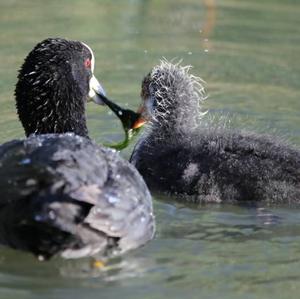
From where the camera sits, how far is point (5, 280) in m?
5.78

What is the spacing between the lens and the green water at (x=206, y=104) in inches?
227

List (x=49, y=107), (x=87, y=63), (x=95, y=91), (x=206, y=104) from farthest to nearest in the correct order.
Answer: (x=206, y=104) < (x=95, y=91) < (x=87, y=63) < (x=49, y=107)

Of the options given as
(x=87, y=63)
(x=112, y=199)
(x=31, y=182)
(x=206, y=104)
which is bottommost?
(x=206, y=104)

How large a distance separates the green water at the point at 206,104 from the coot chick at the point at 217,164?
0.14 meters

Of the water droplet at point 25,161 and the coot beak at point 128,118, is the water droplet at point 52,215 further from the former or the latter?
the coot beak at point 128,118

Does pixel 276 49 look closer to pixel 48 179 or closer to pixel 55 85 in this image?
pixel 55 85

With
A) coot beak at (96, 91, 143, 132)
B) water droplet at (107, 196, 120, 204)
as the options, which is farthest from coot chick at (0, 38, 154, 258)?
coot beak at (96, 91, 143, 132)

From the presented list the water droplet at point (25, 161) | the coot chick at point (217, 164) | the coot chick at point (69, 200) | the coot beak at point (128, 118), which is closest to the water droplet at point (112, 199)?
the coot chick at point (69, 200)

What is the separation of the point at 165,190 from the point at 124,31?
5.95 m

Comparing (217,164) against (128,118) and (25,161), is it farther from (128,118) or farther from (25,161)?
(25,161)

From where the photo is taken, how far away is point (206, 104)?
Answer: 9.81m

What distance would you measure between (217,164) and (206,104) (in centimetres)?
279

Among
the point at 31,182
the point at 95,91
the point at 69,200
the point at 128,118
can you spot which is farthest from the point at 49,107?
the point at 69,200

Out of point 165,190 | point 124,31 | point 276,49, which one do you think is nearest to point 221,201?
point 165,190
